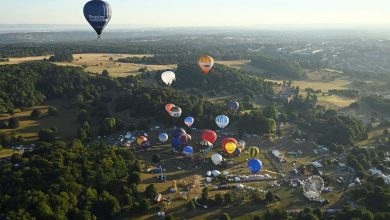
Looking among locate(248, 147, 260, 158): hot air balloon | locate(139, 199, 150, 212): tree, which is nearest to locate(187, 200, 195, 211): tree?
locate(139, 199, 150, 212): tree

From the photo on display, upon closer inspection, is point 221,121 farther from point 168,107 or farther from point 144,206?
point 144,206

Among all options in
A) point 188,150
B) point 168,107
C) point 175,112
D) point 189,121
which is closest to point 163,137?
point 189,121

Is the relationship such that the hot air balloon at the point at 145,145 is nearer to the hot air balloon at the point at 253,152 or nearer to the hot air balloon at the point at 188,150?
the hot air balloon at the point at 188,150

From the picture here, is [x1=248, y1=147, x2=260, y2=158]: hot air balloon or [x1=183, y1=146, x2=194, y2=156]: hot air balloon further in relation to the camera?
[x1=183, y1=146, x2=194, y2=156]: hot air balloon

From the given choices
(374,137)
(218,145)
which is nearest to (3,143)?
(218,145)

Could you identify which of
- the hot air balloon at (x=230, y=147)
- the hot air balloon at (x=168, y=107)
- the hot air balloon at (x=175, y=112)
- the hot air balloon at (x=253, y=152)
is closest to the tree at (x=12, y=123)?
the hot air balloon at (x=168, y=107)

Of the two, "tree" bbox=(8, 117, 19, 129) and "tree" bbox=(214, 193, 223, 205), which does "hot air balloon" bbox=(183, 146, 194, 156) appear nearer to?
"tree" bbox=(214, 193, 223, 205)

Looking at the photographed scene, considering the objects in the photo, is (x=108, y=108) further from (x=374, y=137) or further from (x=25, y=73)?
(x=374, y=137)
